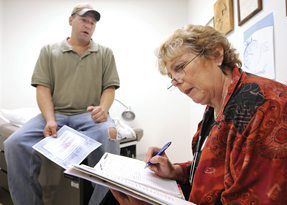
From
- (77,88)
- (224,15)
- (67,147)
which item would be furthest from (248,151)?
(224,15)

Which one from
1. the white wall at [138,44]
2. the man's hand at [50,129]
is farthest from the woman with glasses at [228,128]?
the white wall at [138,44]

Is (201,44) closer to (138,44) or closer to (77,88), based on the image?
(77,88)

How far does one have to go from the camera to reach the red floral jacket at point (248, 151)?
1.50 feet

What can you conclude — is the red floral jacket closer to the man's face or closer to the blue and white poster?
the blue and white poster

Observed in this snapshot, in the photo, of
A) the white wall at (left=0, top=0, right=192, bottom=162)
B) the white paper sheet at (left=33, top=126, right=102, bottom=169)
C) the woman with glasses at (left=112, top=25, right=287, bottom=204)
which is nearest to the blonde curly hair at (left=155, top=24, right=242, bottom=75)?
the woman with glasses at (left=112, top=25, right=287, bottom=204)

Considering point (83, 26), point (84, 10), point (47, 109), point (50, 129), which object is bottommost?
point (50, 129)

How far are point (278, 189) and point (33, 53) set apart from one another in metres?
3.01

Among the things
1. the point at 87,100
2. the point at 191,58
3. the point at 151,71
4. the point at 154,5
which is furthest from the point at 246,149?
the point at 154,5

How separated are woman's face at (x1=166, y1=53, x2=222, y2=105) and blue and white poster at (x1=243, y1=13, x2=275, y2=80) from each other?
660mm

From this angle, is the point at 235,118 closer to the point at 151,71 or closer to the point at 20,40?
the point at 151,71

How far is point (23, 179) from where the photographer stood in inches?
44.7

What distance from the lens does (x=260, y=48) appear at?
130cm

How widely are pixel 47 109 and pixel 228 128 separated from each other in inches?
47.5

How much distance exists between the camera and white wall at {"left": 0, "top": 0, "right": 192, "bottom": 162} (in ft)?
9.19
